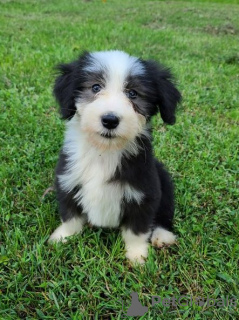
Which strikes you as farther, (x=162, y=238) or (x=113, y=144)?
(x=162, y=238)

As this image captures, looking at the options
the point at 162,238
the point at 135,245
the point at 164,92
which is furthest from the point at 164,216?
the point at 164,92

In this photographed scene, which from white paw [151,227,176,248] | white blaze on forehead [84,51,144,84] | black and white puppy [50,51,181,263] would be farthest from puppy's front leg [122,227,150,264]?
white blaze on forehead [84,51,144,84]

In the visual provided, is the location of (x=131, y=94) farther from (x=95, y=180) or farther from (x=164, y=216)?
(x=164, y=216)

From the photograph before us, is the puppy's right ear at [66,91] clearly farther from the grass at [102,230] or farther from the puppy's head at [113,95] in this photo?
the grass at [102,230]

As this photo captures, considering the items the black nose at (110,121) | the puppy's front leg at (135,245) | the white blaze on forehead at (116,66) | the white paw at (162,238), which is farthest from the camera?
the white paw at (162,238)

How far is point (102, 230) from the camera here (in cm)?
293

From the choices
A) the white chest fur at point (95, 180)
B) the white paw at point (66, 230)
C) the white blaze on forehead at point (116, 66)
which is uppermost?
the white blaze on forehead at point (116, 66)

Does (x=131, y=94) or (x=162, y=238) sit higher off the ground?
(x=131, y=94)

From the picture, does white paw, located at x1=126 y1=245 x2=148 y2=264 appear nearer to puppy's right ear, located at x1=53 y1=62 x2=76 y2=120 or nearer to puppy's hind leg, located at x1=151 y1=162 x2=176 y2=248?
puppy's hind leg, located at x1=151 y1=162 x2=176 y2=248

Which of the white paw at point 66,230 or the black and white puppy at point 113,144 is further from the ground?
the black and white puppy at point 113,144

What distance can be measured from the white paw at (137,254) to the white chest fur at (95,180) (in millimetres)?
320

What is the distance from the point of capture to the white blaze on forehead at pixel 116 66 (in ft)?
7.72

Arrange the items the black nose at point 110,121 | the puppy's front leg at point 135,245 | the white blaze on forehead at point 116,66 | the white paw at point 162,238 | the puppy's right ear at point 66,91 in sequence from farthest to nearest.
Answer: the white paw at point 162,238, the puppy's front leg at point 135,245, the puppy's right ear at point 66,91, the white blaze on forehead at point 116,66, the black nose at point 110,121

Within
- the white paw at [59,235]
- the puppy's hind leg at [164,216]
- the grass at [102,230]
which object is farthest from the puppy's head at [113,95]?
the grass at [102,230]
